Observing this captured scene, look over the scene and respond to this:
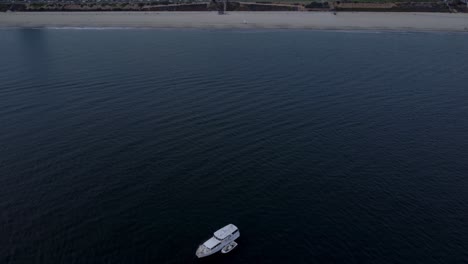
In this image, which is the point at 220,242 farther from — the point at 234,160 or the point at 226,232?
the point at 234,160

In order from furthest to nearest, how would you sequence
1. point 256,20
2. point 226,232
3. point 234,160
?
point 256,20 → point 234,160 → point 226,232

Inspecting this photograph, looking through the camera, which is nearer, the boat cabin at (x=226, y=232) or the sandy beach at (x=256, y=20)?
the boat cabin at (x=226, y=232)

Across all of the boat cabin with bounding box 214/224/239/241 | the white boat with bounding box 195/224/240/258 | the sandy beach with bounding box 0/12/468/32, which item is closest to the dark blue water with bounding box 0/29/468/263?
the white boat with bounding box 195/224/240/258

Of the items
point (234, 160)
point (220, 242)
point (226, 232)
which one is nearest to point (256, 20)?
point (234, 160)

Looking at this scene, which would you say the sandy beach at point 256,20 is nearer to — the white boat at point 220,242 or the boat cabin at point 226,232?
the boat cabin at point 226,232

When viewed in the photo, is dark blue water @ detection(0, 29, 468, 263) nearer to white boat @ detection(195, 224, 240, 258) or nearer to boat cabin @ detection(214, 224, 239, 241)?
white boat @ detection(195, 224, 240, 258)

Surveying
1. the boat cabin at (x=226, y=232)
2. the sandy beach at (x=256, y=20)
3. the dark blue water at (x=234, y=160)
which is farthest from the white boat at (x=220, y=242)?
the sandy beach at (x=256, y=20)
